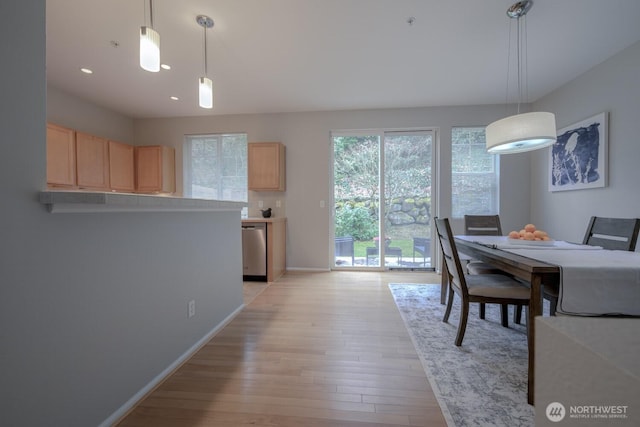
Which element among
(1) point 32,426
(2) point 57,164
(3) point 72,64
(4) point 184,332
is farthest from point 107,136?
(1) point 32,426

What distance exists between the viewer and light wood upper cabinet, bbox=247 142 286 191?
157 inches

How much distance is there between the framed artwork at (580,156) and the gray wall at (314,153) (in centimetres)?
55

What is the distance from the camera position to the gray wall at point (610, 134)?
8.04ft

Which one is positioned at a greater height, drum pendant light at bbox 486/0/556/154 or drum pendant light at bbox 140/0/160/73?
drum pendant light at bbox 140/0/160/73

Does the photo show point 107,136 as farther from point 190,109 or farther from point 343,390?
point 343,390

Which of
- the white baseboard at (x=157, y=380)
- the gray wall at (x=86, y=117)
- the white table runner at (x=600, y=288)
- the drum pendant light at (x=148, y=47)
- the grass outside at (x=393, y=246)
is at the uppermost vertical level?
the gray wall at (x=86, y=117)

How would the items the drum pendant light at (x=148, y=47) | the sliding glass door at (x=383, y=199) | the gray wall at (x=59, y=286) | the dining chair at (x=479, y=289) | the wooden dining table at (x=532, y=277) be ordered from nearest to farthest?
the gray wall at (x=59, y=286), the wooden dining table at (x=532, y=277), the drum pendant light at (x=148, y=47), the dining chair at (x=479, y=289), the sliding glass door at (x=383, y=199)

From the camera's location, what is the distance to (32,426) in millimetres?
943

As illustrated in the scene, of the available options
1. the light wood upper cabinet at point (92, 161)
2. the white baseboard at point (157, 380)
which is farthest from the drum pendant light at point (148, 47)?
the light wood upper cabinet at point (92, 161)

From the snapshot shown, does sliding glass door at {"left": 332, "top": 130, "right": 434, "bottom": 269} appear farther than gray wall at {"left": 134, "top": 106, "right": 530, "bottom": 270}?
Yes

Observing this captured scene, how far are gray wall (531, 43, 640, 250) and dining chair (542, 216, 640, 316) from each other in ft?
2.38

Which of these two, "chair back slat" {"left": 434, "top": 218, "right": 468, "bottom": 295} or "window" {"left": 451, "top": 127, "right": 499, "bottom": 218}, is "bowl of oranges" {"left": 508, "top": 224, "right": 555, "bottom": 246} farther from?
"window" {"left": 451, "top": 127, "right": 499, "bottom": 218}

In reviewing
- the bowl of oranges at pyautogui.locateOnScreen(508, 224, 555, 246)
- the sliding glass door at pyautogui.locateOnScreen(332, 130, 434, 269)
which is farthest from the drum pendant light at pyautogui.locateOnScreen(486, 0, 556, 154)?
the sliding glass door at pyautogui.locateOnScreen(332, 130, 434, 269)
